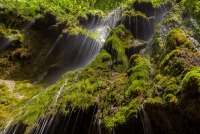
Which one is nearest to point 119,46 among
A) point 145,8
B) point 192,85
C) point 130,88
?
point 130,88

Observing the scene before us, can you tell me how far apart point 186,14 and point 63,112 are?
43.1 feet

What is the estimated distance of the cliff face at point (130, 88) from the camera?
23.6 feet

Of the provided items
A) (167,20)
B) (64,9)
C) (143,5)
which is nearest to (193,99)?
(167,20)

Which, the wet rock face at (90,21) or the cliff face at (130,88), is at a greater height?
the wet rock face at (90,21)

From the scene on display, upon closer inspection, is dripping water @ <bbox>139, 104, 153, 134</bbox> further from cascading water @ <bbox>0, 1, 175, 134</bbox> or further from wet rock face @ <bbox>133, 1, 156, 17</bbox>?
wet rock face @ <bbox>133, 1, 156, 17</bbox>

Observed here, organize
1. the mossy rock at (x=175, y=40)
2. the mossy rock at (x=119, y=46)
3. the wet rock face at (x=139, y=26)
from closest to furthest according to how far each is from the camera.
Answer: the mossy rock at (x=175, y=40) < the mossy rock at (x=119, y=46) < the wet rock face at (x=139, y=26)

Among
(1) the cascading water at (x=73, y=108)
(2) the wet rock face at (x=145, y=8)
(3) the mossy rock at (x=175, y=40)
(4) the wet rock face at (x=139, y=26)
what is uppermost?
(2) the wet rock face at (x=145, y=8)

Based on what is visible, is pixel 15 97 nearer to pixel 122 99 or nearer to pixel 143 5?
pixel 122 99

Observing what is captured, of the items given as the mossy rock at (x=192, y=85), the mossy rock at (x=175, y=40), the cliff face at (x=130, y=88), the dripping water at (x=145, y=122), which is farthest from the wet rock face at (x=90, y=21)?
the mossy rock at (x=192, y=85)

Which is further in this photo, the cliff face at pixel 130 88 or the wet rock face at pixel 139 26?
the wet rock face at pixel 139 26

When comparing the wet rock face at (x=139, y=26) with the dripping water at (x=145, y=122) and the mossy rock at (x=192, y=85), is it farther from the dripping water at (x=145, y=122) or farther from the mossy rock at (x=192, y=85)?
the mossy rock at (x=192, y=85)

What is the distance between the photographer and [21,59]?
1091 inches

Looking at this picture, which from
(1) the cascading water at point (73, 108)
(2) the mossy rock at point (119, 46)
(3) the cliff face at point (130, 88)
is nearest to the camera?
(3) the cliff face at point (130, 88)

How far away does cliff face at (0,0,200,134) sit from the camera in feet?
23.6
